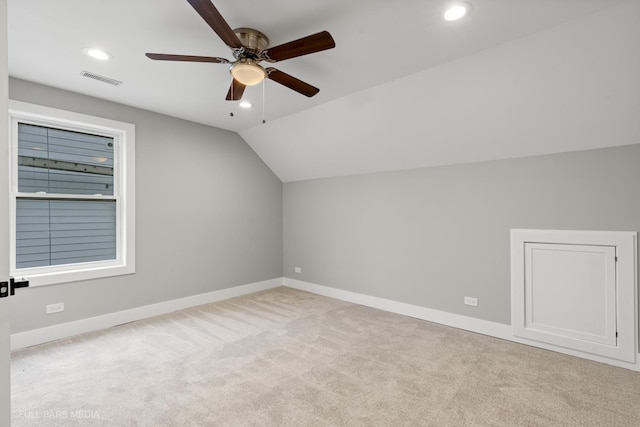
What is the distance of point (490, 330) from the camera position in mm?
3324

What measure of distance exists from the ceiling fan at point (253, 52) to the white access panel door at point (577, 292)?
2.75 meters

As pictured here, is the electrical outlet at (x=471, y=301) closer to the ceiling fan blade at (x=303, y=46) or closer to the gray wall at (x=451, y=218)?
the gray wall at (x=451, y=218)

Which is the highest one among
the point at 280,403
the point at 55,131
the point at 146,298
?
Result: the point at 55,131

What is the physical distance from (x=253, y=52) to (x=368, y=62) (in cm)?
103

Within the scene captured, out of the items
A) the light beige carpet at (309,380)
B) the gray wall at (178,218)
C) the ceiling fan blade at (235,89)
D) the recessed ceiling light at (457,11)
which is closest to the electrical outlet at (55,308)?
the gray wall at (178,218)

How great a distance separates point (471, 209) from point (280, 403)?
110 inches

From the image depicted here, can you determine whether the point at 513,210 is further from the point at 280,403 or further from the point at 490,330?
the point at 280,403

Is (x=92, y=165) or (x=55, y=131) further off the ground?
(x=55, y=131)

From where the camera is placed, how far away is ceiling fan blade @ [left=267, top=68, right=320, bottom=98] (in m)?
2.30

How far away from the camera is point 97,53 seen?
253 centimetres

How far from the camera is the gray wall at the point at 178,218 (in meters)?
3.28

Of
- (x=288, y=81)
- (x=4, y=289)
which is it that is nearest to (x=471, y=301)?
(x=288, y=81)

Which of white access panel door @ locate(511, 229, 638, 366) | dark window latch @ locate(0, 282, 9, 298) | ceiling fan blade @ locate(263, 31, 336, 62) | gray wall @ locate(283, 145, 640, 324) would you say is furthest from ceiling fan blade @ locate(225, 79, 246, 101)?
white access panel door @ locate(511, 229, 638, 366)

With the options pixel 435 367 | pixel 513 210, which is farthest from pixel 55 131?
pixel 513 210
